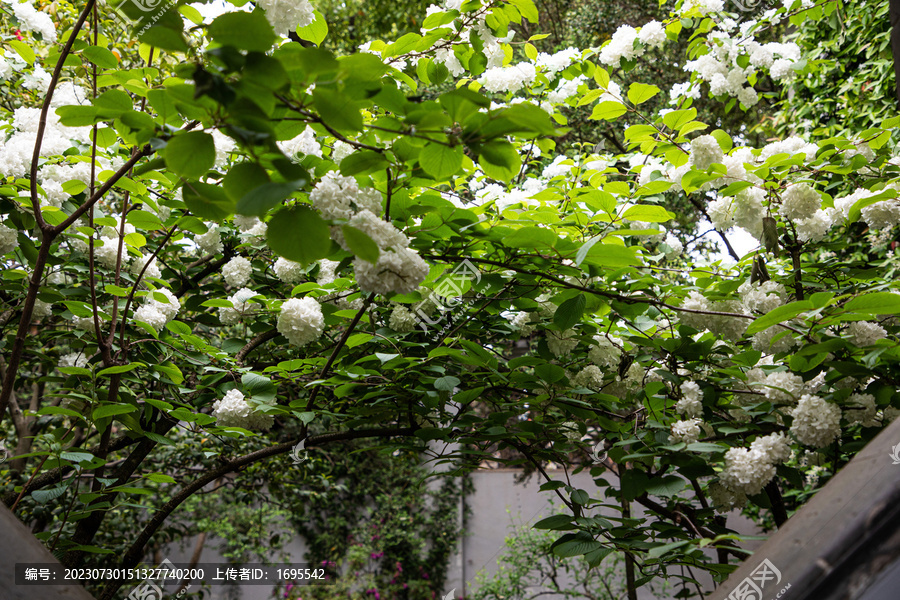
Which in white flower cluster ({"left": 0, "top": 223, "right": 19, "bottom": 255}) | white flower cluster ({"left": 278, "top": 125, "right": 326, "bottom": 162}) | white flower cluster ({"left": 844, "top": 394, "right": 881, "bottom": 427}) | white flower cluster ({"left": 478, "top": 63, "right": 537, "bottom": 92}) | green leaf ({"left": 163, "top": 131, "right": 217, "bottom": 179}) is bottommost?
white flower cluster ({"left": 844, "top": 394, "right": 881, "bottom": 427})

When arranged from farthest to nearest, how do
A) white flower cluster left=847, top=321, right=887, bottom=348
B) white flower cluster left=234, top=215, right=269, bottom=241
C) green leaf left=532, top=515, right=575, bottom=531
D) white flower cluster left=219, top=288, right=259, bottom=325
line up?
white flower cluster left=219, top=288, right=259, bottom=325 < green leaf left=532, top=515, right=575, bottom=531 < white flower cluster left=847, top=321, right=887, bottom=348 < white flower cluster left=234, top=215, right=269, bottom=241

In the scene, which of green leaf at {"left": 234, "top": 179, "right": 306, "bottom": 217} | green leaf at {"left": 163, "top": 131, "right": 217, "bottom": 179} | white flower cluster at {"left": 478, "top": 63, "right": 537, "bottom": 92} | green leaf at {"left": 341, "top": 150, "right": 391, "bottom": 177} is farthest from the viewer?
white flower cluster at {"left": 478, "top": 63, "right": 537, "bottom": 92}

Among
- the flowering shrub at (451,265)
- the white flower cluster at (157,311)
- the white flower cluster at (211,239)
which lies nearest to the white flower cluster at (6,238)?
the flowering shrub at (451,265)

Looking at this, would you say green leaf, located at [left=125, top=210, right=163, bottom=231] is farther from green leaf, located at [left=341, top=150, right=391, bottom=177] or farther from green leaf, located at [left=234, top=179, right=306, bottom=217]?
green leaf, located at [left=234, top=179, right=306, bottom=217]

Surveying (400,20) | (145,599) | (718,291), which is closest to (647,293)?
(718,291)

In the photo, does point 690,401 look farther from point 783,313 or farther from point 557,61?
point 557,61

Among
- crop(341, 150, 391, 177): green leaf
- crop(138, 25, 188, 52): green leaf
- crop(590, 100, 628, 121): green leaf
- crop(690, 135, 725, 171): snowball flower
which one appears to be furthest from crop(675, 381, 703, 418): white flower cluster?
crop(138, 25, 188, 52): green leaf

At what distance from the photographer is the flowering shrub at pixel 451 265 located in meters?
0.65

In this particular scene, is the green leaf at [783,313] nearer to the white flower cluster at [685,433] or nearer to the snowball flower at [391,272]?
the white flower cluster at [685,433]

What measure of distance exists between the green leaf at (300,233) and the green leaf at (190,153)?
3.8 inches

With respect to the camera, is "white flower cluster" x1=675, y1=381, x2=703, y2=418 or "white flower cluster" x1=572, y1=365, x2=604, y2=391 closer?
"white flower cluster" x1=675, y1=381, x2=703, y2=418

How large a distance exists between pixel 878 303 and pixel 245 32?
0.98 meters

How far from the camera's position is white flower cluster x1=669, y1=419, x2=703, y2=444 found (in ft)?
3.79

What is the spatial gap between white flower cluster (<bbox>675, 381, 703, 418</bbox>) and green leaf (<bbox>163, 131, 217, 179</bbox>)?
1124 mm
